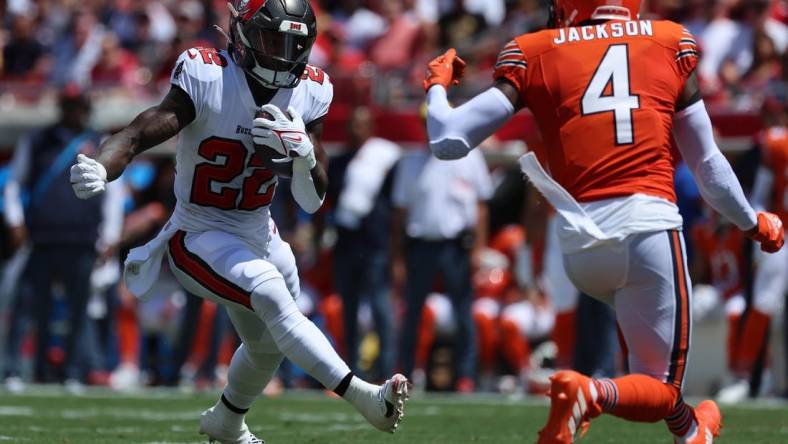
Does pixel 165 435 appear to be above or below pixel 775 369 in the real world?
above

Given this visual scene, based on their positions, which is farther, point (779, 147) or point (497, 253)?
point (497, 253)

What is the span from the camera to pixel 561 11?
500 cm

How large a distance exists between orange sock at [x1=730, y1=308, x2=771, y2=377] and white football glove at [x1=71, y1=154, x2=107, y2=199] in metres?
5.77

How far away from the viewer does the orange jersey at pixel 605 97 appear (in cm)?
470

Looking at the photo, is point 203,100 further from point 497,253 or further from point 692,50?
point 497,253

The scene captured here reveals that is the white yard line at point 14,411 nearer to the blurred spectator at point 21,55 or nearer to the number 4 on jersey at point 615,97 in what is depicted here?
the number 4 on jersey at point 615,97

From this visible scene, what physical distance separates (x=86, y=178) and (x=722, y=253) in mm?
6402

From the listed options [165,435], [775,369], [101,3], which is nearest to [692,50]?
[165,435]

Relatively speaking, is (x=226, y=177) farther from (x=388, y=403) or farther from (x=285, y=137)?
(x=388, y=403)

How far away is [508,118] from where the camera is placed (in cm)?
483

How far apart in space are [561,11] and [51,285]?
619 cm

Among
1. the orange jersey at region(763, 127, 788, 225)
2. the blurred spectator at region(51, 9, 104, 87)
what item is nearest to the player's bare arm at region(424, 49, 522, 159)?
the orange jersey at region(763, 127, 788, 225)

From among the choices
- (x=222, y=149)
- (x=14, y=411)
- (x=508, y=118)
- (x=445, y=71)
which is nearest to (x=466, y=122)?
(x=508, y=118)

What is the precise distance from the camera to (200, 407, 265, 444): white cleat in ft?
18.5
